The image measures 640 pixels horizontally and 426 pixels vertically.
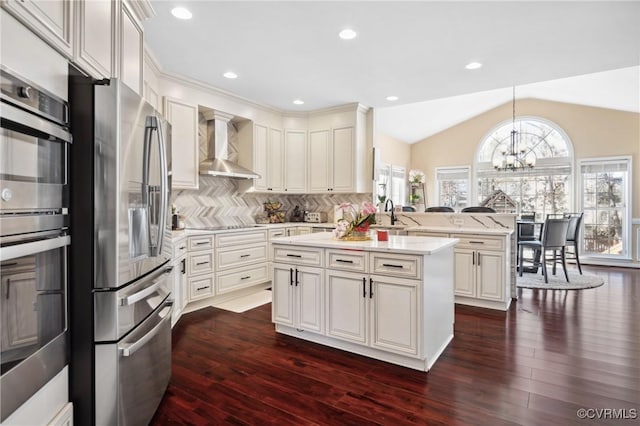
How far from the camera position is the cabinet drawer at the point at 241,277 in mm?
4305

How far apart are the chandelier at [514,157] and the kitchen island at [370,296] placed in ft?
17.2

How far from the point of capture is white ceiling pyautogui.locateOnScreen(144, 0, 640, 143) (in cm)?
284

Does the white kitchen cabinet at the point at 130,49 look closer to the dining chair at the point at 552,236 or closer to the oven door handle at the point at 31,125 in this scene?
the oven door handle at the point at 31,125

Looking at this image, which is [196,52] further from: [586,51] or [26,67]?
[586,51]

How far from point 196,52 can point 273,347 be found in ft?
9.60

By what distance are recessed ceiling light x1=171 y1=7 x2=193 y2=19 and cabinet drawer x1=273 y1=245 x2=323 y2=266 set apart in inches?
80.7

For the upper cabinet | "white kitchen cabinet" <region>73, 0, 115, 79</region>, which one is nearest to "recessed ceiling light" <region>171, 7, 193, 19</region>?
the upper cabinet

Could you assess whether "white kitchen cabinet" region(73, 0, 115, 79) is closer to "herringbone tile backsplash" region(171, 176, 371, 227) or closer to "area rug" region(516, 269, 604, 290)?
"herringbone tile backsplash" region(171, 176, 371, 227)

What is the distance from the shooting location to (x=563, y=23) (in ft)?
9.93

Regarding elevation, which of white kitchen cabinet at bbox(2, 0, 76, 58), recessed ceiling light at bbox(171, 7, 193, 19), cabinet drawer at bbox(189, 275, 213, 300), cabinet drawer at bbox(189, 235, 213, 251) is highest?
recessed ceiling light at bbox(171, 7, 193, 19)

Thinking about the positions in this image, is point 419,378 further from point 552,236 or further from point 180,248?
point 552,236

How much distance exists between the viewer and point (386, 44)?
135 inches

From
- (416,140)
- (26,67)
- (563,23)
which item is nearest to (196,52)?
(26,67)

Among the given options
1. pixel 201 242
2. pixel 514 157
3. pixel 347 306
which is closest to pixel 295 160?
pixel 201 242
